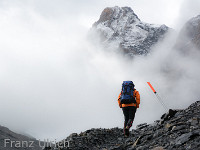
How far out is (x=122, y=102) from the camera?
11.7 m

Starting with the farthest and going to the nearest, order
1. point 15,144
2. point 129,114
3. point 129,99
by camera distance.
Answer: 1. point 15,144
2. point 129,114
3. point 129,99

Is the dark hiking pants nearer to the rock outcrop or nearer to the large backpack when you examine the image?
the large backpack

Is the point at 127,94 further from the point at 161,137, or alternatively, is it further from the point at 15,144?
the point at 15,144

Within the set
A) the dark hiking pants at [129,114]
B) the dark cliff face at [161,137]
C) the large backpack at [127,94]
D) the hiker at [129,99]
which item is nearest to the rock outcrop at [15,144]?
the dark cliff face at [161,137]

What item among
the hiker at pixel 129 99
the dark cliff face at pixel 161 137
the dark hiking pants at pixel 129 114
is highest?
the hiker at pixel 129 99

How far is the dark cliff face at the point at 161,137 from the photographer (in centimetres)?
682

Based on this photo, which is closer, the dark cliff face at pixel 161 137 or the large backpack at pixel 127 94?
the dark cliff face at pixel 161 137

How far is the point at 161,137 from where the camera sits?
8578mm

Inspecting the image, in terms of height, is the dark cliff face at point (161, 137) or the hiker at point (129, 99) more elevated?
the hiker at point (129, 99)

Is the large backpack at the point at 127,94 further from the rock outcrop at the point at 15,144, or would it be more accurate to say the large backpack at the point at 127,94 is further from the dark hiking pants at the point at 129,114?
the rock outcrop at the point at 15,144

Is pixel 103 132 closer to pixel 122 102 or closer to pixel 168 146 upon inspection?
Result: pixel 122 102

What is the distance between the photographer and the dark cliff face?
22.4 ft

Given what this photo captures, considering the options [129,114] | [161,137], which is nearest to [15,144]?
[129,114]

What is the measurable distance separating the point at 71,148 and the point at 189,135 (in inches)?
280
